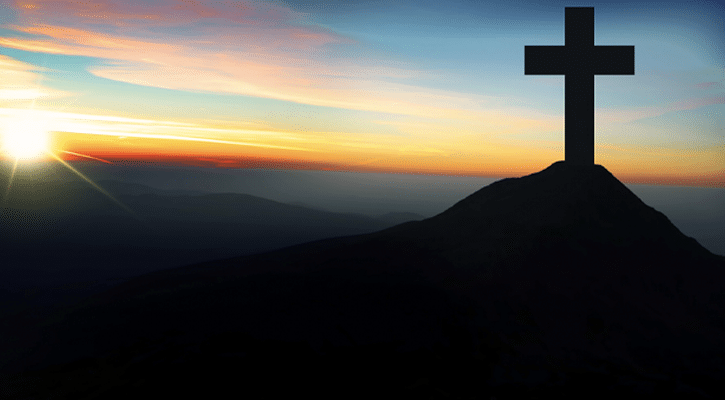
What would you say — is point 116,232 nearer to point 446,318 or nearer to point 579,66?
point 446,318

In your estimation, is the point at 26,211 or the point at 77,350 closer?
the point at 77,350

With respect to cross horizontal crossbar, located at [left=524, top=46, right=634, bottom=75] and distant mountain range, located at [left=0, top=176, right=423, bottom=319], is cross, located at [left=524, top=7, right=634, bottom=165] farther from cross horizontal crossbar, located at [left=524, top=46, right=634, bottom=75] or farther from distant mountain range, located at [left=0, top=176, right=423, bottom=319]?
distant mountain range, located at [left=0, top=176, right=423, bottom=319]

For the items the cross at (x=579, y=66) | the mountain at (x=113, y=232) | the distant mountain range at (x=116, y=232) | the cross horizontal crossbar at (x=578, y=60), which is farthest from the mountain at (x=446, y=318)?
the distant mountain range at (x=116, y=232)

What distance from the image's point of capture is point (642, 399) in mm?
9523

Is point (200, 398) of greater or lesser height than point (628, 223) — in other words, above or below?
below

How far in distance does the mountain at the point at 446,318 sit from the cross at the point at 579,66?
165cm

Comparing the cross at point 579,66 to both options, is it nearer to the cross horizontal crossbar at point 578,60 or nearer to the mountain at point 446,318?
the cross horizontal crossbar at point 578,60

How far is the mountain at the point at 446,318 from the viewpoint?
1017 centimetres

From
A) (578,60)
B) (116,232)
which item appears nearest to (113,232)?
(116,232)

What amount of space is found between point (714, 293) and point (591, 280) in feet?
14.8

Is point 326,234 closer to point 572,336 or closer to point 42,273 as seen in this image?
point 42,273

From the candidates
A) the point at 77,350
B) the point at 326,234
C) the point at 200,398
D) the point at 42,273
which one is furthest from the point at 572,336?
the point at 326,234

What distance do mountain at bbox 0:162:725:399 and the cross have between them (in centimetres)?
165

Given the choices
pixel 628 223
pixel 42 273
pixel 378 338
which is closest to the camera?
pixel 378 338
